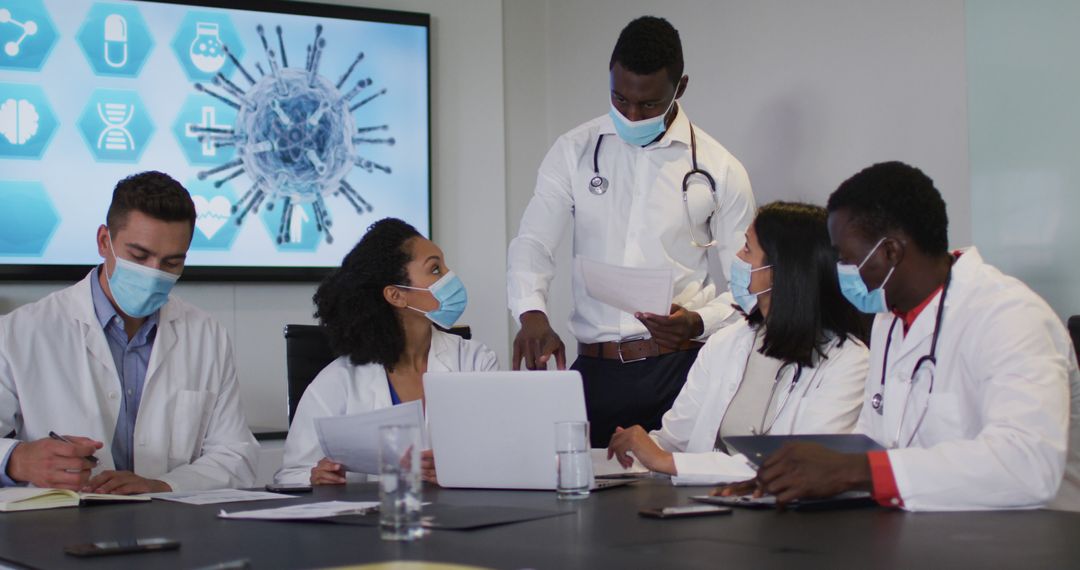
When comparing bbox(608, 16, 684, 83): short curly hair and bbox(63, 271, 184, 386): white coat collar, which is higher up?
bbox(608, 16, 684, 83): short curly hair

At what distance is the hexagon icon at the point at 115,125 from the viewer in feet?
13.1

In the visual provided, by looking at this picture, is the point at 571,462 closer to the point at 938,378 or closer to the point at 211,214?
the point at 938,378

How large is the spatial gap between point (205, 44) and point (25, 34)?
0.63 m

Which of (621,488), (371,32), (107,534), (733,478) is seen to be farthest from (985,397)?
(371,32)

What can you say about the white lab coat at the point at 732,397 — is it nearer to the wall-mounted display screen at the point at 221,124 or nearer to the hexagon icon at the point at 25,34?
the wall-mounted display screen at the point at 221,124

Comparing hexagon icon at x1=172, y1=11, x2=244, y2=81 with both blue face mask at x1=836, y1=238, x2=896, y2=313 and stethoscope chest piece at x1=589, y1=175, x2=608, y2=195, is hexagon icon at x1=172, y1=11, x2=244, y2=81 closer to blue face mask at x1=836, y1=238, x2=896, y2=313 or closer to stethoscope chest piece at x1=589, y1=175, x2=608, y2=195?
stethoscope chest piece at x1=589, y1=175, x2=608, y2=195

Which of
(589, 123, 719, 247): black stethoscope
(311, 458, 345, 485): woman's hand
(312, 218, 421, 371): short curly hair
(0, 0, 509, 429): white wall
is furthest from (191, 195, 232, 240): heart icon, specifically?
(311, 458, 345, 485): woman's hand

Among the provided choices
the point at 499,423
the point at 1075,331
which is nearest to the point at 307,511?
the point at 499,423

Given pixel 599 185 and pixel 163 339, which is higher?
pixel 599 185

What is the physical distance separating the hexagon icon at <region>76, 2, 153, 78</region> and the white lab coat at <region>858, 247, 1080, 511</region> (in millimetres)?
3119

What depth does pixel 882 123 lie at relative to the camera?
341 centimetres

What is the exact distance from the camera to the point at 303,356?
10.1 ft

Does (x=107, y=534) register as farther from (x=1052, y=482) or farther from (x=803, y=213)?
(x=803, y=213)

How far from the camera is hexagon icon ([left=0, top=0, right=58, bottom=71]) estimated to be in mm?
3885
